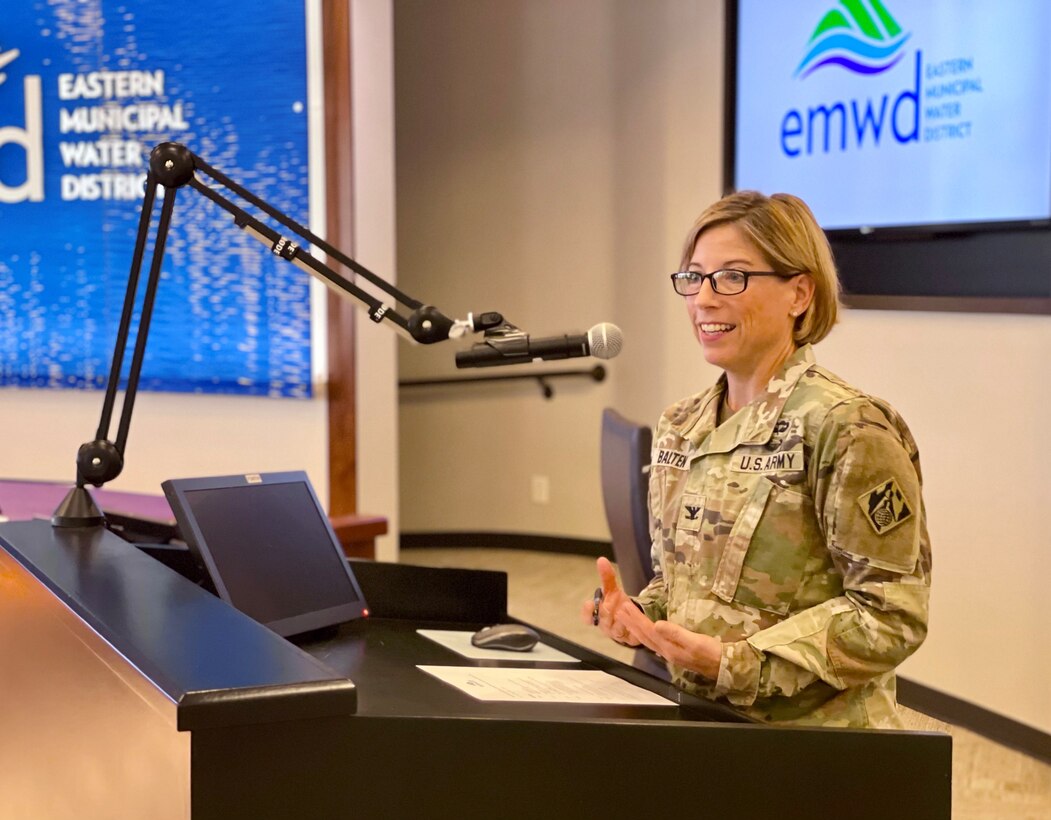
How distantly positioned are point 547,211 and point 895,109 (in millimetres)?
2328

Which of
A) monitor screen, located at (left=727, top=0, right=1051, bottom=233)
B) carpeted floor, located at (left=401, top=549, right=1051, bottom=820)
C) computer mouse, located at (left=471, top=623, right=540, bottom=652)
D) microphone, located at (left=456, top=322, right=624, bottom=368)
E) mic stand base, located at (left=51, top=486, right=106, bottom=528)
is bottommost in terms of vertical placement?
carpeted floor, located at (left=401, top=549, right=1051, bottom=820)

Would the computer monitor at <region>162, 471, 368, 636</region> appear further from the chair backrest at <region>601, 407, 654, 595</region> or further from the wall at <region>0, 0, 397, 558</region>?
the wall at <region>0, 0, 397, 558</region>

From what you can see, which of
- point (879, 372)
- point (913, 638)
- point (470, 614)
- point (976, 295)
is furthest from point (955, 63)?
point (913, 638)

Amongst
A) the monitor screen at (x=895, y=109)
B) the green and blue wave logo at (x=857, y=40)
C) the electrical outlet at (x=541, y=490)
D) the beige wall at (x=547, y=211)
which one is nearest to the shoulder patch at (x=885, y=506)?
the monitor screen at (x=895, y=109)

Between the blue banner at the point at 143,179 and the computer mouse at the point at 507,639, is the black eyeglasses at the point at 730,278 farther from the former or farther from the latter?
the blue banner at the point at 143,179

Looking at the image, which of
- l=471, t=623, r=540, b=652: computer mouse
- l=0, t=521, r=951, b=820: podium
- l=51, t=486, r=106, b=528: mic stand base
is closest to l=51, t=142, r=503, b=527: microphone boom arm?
l=51, t=486, r=106, b=528: mic stand base

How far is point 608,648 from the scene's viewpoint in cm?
479

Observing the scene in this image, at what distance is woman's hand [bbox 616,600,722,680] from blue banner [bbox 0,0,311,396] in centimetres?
252

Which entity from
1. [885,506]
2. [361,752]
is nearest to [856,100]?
[885,506]

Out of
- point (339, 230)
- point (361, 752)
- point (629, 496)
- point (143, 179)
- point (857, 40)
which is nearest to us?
point (361, 752)

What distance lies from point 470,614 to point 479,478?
4.34 m

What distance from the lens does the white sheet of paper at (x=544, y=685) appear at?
1.54 m

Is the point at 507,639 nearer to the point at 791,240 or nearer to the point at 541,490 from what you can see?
the point at 791,240

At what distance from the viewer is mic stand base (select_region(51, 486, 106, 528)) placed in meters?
2.04
